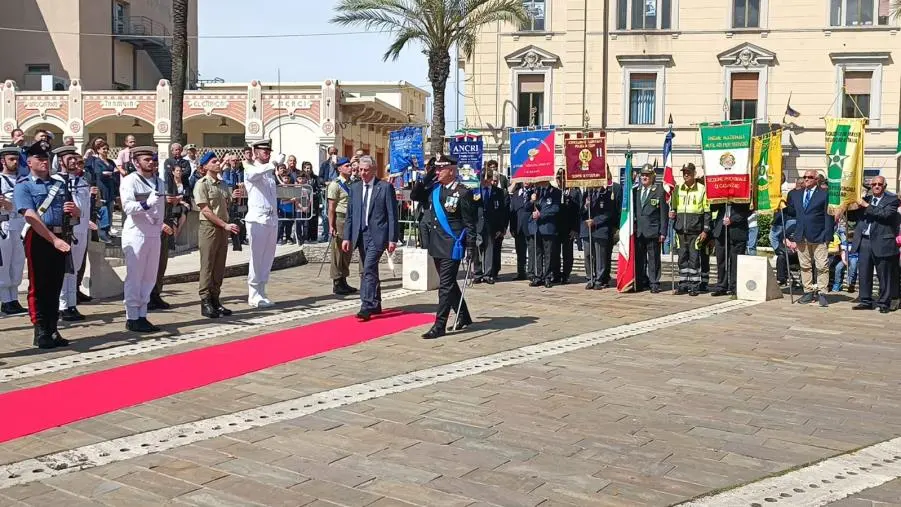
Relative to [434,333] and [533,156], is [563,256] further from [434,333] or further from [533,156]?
[434,333]

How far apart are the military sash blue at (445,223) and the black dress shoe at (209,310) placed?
3.05 metres

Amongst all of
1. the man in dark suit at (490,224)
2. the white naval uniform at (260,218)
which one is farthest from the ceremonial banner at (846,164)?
the white naval uniform at (260,218)

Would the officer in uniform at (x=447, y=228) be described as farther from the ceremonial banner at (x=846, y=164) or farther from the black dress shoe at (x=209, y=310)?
the ceremonial banner at (x=846, y=164)

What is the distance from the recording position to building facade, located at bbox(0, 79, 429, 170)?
38.5m

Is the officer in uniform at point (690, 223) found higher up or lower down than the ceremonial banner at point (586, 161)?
lower down

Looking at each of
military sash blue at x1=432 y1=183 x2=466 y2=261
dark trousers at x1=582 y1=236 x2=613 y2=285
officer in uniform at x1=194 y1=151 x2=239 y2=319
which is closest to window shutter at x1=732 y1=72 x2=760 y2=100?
dark trousers at x1=582 y1=236 x2=613 y2=285

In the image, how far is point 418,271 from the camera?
14406mm

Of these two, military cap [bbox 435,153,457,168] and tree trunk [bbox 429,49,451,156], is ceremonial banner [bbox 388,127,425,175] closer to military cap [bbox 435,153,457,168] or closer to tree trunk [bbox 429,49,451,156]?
military cap [bbox 435,153,457,168]

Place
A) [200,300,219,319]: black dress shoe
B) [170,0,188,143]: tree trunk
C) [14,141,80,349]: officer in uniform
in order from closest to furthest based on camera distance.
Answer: [14,141,80,349]: officer in uniform → [200,300,219,319]: black dress shoe → [170,0,188,143]: tree trunk

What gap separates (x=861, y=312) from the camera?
13227 mm

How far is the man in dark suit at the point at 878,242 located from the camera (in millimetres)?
13172

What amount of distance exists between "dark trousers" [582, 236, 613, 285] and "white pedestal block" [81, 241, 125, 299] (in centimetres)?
726

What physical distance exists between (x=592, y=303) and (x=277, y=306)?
434 centimetres

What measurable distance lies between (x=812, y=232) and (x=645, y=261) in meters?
2.50
